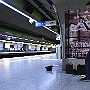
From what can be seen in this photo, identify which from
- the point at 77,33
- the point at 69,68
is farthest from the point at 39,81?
the point at 77,33

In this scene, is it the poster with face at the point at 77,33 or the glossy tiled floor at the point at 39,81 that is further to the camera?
the poster with face at the point at 77,33

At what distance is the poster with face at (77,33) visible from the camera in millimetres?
8711

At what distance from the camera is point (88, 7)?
862cm

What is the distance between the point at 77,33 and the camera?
350 inches

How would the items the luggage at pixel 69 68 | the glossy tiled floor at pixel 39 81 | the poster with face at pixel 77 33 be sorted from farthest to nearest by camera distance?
the poster with face at pixel 77 33, the luggage at pixel 69 68, the glossy tiled floor at pixel 39 81

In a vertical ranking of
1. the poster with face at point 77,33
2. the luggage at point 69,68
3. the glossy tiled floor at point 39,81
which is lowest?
the glossy tiled floor at point 39,81

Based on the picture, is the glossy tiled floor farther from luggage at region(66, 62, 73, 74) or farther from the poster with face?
the poster with face

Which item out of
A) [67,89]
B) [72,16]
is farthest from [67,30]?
[67,89]

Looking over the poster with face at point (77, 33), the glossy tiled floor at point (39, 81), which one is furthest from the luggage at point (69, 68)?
the poster with face at point (77, 33)

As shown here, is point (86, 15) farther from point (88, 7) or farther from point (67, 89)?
point (67, 89)

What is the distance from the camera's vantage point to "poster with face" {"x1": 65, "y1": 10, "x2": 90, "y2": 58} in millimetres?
8711

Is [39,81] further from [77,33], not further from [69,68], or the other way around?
[77,33]

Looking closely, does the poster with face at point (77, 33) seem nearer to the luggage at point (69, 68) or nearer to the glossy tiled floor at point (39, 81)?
the luggage at point (69, 68)

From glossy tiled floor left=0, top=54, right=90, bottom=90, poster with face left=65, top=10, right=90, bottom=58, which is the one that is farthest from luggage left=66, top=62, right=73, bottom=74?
poster with face left=65, top=10, right=90, bottom=58
